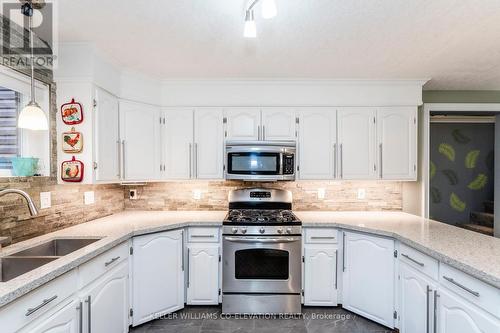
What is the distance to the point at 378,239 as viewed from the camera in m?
2.37

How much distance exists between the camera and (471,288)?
144 cm

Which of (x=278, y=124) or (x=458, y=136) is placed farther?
(x=458, y=136)

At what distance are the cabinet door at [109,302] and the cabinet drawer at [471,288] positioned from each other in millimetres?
2142

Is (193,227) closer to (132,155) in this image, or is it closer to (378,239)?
(132,155)

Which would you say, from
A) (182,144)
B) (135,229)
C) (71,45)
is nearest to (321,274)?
(135,229)

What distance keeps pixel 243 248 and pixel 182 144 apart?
1.28 metres

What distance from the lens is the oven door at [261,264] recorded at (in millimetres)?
2568

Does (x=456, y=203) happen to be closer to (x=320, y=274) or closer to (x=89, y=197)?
(x=320, y=274)

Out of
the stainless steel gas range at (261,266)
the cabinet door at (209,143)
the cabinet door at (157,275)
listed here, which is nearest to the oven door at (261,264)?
the stainless steel gas range at (261,266)

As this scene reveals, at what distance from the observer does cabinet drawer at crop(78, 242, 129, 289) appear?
1.62 meters

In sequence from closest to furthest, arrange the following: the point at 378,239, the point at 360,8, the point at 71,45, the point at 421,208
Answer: the point at 360,8 → the point at 71,45 → the point at 378,239 → the point at 421,208

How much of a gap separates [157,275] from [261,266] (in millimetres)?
942

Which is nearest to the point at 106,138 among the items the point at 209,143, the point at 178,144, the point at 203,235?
the point at 178,144

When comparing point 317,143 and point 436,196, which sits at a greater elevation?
point 317,143
